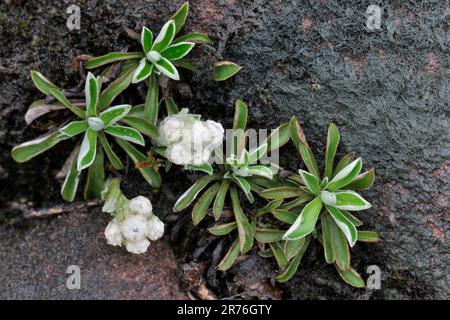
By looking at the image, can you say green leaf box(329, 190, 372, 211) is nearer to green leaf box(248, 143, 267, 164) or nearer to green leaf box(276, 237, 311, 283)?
green leaf box(276, 237, 311, 283)

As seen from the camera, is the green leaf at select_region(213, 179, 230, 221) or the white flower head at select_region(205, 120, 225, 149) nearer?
the white flower head at select_region(205, 120, 225, 149)

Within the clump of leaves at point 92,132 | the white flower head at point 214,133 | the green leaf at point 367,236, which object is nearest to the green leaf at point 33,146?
the clump of leaves at point 92,132

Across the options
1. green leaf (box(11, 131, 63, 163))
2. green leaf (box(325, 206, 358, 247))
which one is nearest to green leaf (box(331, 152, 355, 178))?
green leaf (box(325, 206, 358, 247))

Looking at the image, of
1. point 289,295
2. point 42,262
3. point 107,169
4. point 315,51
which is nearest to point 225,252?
point 289,295

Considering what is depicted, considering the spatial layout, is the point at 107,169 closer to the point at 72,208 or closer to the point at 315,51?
the point at 72,208

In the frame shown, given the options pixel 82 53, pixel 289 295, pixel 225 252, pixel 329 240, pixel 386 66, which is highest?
pixel 386 66

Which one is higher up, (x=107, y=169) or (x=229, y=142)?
(x=229, y=142)
